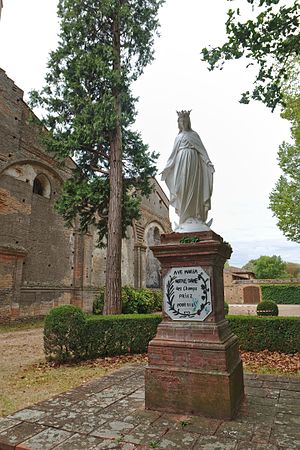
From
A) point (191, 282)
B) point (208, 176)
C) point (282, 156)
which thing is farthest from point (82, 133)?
point (282, 156)

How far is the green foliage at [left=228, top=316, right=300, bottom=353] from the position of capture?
7.52 metres

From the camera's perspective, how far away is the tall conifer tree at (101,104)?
34.8ft

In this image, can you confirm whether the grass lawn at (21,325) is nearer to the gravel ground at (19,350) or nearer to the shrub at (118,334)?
the gravel ground at (19,350)

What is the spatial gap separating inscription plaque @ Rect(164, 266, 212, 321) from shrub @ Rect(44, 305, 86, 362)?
12.1ft

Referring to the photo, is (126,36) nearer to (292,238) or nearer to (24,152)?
(24,152)

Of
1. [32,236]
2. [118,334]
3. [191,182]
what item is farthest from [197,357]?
[32,236]

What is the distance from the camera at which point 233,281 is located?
34.7 m

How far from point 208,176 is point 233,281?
3217cm

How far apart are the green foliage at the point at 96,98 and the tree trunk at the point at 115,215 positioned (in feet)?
0.26

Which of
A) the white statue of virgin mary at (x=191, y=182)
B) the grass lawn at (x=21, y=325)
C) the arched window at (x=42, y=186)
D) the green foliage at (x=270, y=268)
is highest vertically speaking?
the arched window at (x=42, y=186)

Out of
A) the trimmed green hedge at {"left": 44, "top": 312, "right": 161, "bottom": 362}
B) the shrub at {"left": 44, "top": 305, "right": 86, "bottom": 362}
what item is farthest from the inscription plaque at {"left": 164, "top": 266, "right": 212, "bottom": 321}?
the trimmed green hedge at {"left": 44, "top": 312, "right": 161, "bottom": 362}

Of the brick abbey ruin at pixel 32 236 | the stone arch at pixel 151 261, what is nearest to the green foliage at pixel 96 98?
the brick abbey ruin at pixel 32 236

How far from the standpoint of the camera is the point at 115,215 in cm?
1024

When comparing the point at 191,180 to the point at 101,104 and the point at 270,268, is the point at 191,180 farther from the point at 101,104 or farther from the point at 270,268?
the point at 270,268
